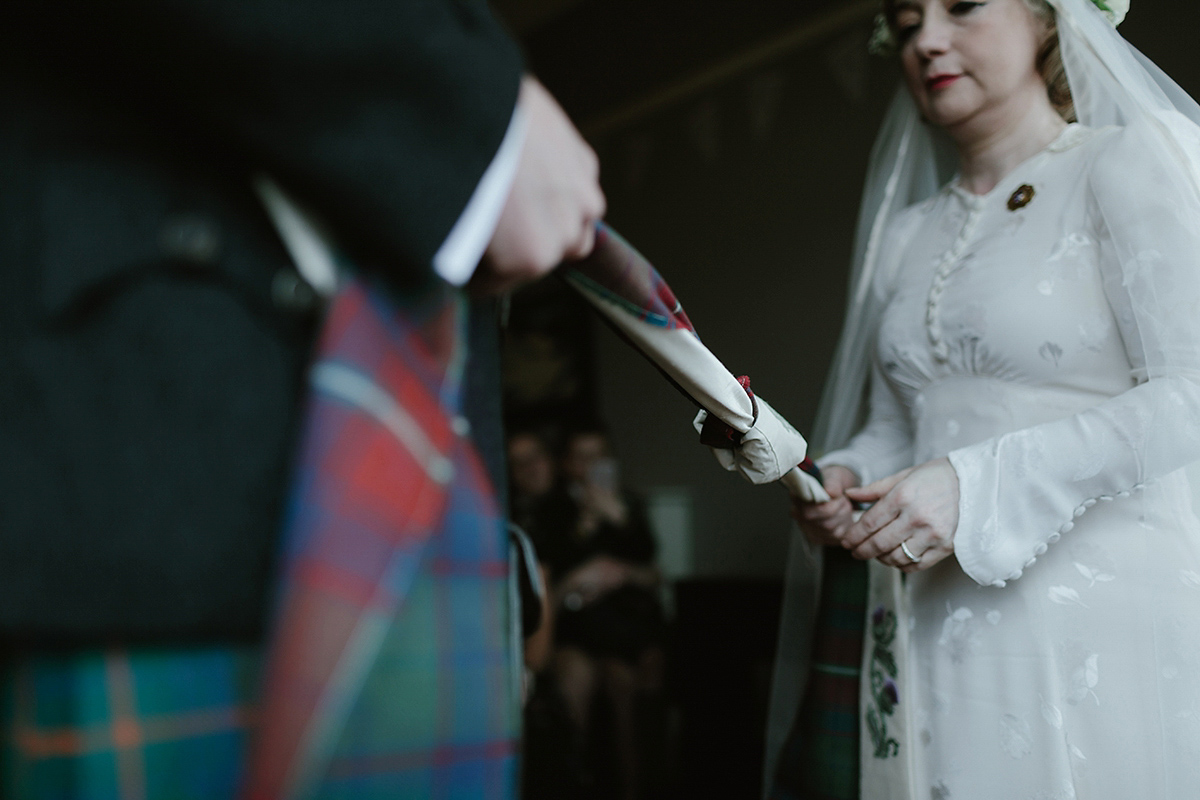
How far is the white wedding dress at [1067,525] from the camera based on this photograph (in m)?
0.84

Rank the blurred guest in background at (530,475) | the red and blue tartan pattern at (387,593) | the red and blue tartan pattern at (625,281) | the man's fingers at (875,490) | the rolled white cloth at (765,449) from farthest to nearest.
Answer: the blurred guest in background at (530,475) < the man's fingers at (875,490) < the rolled white cloth at (765,449) < the red and blue tartan pattern at (625,281) < the red and blue tartan pattern at (387,593)

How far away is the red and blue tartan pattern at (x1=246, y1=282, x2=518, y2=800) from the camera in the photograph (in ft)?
1.10

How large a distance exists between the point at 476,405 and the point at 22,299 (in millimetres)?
232

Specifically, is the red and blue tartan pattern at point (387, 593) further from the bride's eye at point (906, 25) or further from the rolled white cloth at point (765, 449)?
the bride's eye at point (906, 25)

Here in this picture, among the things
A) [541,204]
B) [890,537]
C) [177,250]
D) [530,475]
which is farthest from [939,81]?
[530,475]

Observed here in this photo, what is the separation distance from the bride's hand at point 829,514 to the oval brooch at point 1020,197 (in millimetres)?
402

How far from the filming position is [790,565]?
1.29 metres

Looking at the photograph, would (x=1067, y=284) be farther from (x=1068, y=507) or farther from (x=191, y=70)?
(x=191, y=70)

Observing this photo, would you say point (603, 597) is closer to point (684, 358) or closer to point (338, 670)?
point (684, 358)

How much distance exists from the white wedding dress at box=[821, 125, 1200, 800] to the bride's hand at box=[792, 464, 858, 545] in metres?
0.11

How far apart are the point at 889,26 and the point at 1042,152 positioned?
301 mm

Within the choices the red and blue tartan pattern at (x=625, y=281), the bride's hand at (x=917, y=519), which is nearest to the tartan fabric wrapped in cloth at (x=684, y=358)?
the red and blue tartan pattern at (x=625, y=281)

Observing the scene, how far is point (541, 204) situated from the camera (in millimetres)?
435

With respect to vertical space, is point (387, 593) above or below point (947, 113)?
below
